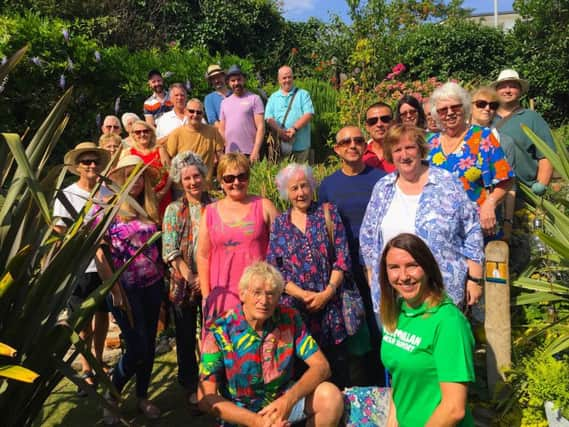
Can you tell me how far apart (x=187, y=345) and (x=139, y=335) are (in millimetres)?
437

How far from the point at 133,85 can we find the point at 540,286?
753 centimetres

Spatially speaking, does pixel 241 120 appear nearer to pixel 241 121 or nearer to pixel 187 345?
pixel 241 121

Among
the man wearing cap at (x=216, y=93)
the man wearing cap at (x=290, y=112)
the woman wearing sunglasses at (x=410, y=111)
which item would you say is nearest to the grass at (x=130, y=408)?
the woman wearing sunglasses at (x=410, y=111)

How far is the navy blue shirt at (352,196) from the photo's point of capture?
3715 millimetres

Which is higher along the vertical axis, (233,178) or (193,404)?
(233,178)

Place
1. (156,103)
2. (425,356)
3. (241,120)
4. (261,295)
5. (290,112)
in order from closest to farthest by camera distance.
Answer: (425,356), (261,295), (241,120), (290,112), (156,103)

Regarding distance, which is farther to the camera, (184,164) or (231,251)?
(184,164)

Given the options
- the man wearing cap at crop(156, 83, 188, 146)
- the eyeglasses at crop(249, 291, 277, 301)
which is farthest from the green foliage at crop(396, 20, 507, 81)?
the eyeglasses at crop(249, 291, 277, 301)

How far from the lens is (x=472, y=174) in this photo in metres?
3.49

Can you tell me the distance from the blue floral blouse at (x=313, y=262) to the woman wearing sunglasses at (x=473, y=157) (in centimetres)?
88

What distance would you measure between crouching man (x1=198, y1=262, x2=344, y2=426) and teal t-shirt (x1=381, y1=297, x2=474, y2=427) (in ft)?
1.84

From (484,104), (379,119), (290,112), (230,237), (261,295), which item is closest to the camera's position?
(261,295)

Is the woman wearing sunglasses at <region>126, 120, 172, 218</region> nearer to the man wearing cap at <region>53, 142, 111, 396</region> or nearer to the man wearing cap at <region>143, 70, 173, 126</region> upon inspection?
the man wearing cap at <region>53, 142, 111, 396</region>

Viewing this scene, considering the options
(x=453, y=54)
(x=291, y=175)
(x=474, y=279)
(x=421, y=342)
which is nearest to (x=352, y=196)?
(x=291, y=175)
